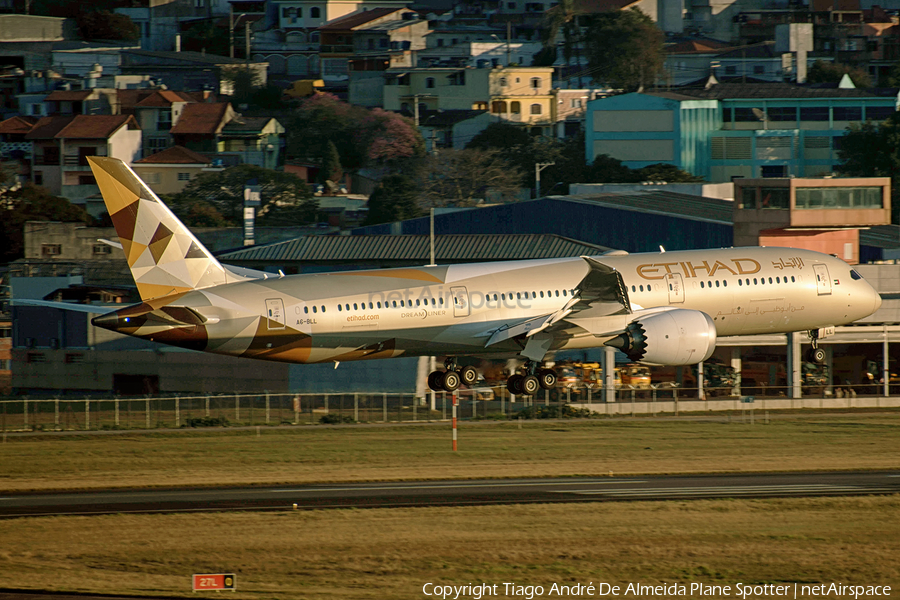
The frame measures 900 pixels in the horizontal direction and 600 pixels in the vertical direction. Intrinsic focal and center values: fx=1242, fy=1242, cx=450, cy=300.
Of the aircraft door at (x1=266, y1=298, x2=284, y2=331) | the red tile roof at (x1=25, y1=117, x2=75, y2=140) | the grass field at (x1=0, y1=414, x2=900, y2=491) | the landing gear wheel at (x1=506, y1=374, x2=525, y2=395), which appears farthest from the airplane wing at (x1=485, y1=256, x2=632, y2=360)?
the red tile roof at (x1=25, y1=117, x2=75, y2=140)

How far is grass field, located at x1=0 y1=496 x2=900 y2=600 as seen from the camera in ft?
90.2

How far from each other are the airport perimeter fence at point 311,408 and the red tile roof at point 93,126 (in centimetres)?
8391

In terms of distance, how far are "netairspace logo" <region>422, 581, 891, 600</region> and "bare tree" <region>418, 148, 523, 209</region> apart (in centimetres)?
11430

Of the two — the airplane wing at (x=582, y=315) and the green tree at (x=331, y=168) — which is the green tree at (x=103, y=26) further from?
the airplane wing at (x=582, y=315)

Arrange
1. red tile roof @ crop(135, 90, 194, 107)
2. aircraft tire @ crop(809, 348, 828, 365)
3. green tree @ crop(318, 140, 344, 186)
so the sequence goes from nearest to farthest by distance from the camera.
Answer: aircraft tire @ crop(809, 348, 828, 365)
green tree @ crop(318, 140, 344, 186)
red tile roof @ crop(135, 90, 194, 107)

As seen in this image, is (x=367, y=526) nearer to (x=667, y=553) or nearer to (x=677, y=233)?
(x=667, y=553)

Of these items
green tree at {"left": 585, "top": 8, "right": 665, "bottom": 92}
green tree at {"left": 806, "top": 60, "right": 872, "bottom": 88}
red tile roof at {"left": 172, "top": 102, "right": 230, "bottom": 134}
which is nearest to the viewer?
red tile roof at {"left": 172, "top": 102, "right": 230, "bottom": 134}

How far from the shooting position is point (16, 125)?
496 ft

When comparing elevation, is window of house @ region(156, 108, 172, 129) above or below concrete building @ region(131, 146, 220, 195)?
above

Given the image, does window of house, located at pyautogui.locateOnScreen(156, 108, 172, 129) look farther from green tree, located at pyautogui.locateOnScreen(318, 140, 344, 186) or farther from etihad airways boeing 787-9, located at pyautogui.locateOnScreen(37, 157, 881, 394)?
etihad airways boeing 787-9, located at pyautogui.locateOnScreen(37, 157, 881, 394)

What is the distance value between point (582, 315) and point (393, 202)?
280 ft

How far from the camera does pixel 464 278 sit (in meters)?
45.1

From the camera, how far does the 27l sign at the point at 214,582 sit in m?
25.3

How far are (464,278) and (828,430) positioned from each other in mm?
19948
